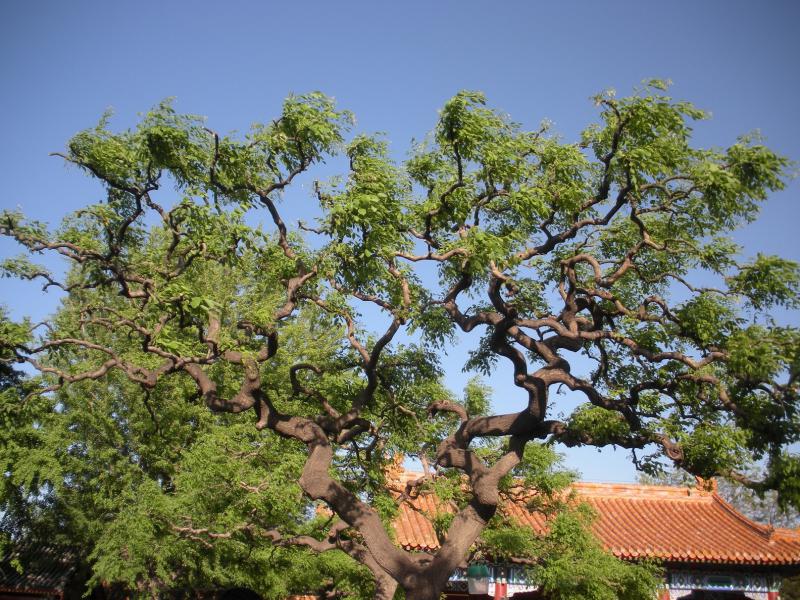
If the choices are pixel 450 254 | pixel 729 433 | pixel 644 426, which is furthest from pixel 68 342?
pixel 729 433

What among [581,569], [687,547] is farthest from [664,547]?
[581,569]

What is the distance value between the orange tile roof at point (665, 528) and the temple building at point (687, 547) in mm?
21

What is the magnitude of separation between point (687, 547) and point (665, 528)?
1937mm

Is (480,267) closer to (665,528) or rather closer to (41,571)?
(665,528)

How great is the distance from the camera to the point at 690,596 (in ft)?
52.5

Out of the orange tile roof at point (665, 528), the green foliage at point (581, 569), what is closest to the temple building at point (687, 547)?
the orange tile roof at point (665, 528)

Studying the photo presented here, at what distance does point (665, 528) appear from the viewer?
17734mm

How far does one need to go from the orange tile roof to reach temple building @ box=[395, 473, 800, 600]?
0.07 ft

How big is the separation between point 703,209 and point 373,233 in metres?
4.12

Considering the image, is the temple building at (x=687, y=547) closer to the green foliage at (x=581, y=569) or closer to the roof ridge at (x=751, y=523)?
the roof ridge at (x=751, y=523)

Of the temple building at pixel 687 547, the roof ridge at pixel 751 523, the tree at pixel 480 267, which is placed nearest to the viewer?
the tree at pixel 480 267

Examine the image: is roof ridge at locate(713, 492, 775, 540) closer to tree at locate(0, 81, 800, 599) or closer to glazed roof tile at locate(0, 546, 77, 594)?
tree at locate(0, 81, 800, 599)

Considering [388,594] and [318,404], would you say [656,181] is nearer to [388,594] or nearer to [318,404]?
[318,404]

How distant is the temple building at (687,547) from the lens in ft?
50.5
